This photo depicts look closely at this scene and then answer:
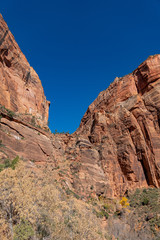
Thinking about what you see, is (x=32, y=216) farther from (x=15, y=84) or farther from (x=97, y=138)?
(x=15, y=84)

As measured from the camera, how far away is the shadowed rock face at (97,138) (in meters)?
24.7

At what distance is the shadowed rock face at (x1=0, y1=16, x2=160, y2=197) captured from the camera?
80.9 ft

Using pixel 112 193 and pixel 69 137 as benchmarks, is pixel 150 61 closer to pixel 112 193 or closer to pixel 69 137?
pixel 69 137

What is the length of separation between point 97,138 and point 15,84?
76.4 feet

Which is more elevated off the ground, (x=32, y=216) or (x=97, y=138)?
(x=97, y=138)

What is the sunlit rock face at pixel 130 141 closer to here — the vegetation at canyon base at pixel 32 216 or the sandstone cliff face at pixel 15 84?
the sandstone cliff face at pixel 15 84

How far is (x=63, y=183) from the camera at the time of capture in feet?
77.2

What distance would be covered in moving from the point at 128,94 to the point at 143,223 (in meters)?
33.9

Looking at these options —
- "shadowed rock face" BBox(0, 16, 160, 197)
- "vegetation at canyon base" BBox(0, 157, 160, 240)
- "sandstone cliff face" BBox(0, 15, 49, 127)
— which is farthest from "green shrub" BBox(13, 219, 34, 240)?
"sandstone cliff face" BBox(0, 15, 49, 127)

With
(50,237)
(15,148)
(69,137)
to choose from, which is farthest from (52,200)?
(69,137)

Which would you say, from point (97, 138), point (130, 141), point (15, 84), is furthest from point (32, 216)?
point (15, 84)

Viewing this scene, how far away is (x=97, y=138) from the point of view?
39.6 metres

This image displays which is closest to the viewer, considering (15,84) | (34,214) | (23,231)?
(23,231)

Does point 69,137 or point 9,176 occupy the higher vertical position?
point 69,137
